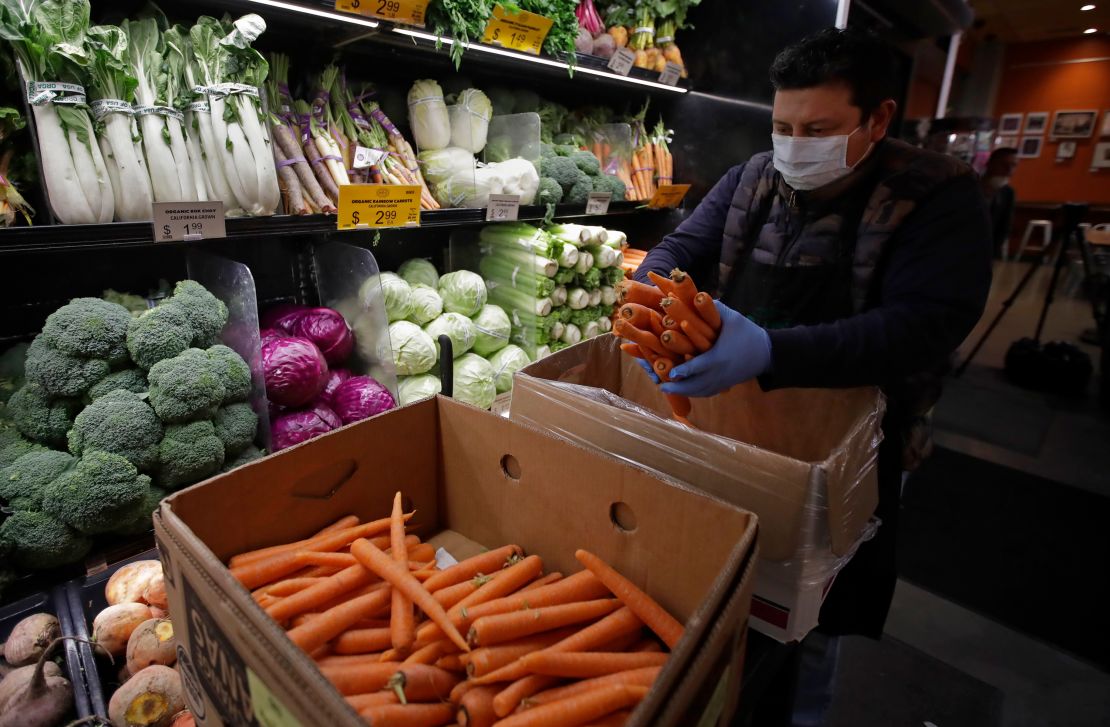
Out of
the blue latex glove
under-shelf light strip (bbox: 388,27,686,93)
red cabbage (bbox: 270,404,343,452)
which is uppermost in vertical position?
under-shelf light strip (bbox: 388,27,686,93)

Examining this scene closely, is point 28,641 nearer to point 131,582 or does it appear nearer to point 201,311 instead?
point 131,582

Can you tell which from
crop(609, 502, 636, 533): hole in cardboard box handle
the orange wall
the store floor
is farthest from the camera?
the orange wall

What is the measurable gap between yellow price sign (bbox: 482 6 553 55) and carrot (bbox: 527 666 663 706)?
183cm

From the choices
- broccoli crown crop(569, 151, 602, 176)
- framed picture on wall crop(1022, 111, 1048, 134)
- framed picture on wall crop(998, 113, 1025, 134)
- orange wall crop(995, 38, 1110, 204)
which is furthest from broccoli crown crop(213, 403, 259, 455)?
framed picture on wall crop(998, 113, 1025, 134)

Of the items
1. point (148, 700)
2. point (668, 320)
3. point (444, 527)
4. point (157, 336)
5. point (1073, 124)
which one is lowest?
point (148, 700)

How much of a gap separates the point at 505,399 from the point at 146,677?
1.40m

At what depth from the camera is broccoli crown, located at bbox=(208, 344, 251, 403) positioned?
136cm

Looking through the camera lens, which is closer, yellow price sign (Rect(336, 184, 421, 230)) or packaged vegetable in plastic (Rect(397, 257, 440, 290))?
yellow price sign (Rect(336, 184, 421, 230))

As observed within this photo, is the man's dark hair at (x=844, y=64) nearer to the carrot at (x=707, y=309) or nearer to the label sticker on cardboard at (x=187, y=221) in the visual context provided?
the carrot at (x=707, y=309)

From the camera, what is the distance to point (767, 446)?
1.33 meters

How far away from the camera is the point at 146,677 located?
39.5 inches

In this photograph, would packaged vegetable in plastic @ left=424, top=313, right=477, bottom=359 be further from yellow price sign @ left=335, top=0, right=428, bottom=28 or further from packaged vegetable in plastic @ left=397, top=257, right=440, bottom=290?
yellow price sign @ left=335, top=0, right=428, bottom=28

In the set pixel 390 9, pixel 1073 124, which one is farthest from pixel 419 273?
pixel 1073 124

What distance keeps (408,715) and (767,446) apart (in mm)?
936
